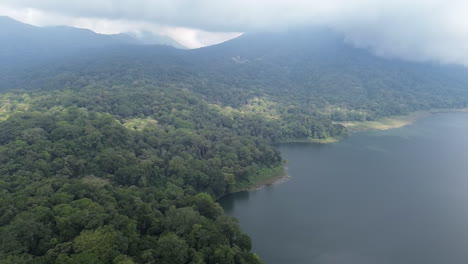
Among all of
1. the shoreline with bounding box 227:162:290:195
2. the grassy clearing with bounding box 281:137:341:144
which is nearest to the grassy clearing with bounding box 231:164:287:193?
the shoreline with bounding box 227:162:290:195

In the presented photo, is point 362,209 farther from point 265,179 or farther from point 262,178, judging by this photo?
point 262,178

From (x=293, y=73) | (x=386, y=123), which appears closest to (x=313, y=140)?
(x=386, y=123)

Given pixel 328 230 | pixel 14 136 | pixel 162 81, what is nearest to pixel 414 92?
pixel 162 81

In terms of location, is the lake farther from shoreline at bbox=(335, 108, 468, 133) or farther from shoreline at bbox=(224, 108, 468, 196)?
shoreline at bbox=(335, 108, 468, 133)

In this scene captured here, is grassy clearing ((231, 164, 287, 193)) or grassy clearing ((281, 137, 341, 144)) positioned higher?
grassy clearing ((281, 137, 341, 144))

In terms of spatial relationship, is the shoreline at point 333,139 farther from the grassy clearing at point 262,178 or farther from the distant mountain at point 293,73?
the distant mountain at point 293,73

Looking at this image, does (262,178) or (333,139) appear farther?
(333,139)

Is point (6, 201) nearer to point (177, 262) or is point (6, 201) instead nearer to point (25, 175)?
point (25, 175)
